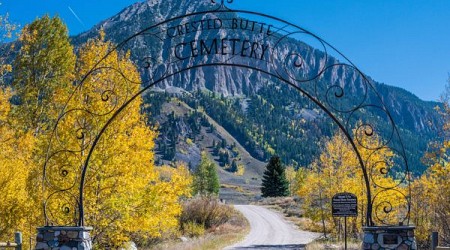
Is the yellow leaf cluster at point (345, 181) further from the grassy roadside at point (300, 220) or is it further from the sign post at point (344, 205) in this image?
the sign post at point (344, 205)

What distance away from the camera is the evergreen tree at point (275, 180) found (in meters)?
65.1

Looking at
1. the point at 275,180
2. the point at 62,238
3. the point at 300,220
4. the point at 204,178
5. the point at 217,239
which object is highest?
the point at 62,238

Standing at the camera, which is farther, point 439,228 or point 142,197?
point 439,228

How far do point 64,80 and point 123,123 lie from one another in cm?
1241

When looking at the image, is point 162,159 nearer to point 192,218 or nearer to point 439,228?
point 192,218

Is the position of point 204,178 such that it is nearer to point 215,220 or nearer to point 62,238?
point 215,220

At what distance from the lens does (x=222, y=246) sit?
928 inches

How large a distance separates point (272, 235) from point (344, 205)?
62.3ft

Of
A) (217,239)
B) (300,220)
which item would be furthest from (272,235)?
(300,220)

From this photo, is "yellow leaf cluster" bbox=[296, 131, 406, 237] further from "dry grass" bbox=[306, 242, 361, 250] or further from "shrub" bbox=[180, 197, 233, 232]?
"shrub" bbox=[180, 197, 233, 232]

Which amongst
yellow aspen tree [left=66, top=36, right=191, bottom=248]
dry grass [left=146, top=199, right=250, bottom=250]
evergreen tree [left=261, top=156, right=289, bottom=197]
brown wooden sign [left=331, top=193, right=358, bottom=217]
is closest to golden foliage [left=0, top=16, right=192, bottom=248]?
yellow aspen tree [left=66, top=36, right=191, bottom=248]

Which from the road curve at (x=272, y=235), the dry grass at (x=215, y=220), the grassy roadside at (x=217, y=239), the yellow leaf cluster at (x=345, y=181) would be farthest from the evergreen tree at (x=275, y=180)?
the yellow leaf cluster at (x=345, y=181)

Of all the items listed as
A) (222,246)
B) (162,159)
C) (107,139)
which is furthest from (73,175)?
(162,159)

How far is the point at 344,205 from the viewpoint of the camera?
12641 mm
